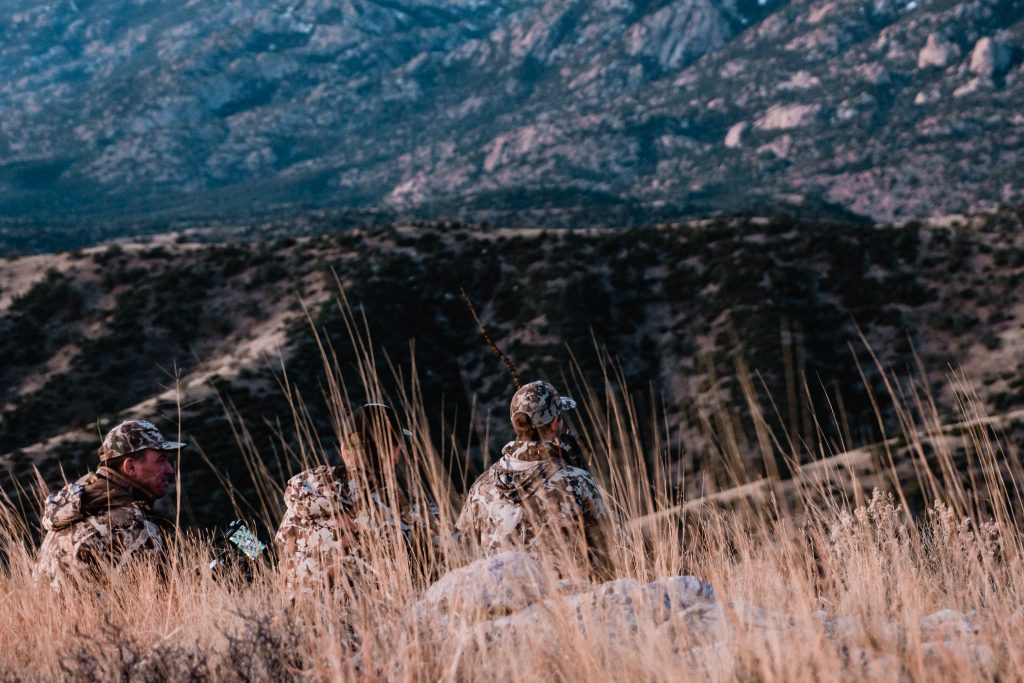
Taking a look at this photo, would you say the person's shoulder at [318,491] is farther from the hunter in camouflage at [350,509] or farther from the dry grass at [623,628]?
the dry grass at [623,628]

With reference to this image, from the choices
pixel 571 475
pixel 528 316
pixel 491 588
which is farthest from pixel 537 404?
pixel 528 316

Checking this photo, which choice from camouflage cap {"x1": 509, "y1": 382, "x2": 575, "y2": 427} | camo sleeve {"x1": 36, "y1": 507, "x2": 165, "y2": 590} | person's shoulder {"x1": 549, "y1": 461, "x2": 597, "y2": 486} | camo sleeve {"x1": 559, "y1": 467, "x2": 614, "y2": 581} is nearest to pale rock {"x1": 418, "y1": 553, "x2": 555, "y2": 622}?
camo sleeve {"x1": 559, "y1": 467, "x2": 614, "y2": 581}

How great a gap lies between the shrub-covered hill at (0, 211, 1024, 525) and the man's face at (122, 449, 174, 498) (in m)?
29.3

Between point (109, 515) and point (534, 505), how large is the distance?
249 cm

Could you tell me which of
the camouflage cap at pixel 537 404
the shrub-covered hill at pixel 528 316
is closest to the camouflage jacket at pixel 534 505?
the camouflage cap at pixel 537 404

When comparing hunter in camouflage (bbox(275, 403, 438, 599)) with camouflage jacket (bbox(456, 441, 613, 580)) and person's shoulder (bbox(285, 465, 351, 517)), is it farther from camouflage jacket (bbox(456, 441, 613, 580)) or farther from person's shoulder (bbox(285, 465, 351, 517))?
camouflage jacket (bbox(456, 441, 613, 580))

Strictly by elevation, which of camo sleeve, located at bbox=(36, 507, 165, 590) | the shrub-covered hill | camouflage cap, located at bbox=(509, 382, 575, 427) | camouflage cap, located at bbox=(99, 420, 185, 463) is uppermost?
camouflage cap, located at bbox=(99, 420, 185, 463)

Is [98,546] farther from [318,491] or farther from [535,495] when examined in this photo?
[535,495]

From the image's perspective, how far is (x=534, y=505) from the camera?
4922mm

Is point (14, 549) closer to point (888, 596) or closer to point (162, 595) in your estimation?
point (162, 595)

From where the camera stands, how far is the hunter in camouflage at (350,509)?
4.49m

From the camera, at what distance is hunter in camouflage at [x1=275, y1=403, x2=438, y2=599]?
14.7ft

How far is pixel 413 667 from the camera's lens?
115 inches

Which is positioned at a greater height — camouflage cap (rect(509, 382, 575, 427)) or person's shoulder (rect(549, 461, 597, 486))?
camouflage cap (rect(509, 382, 575, 427))
